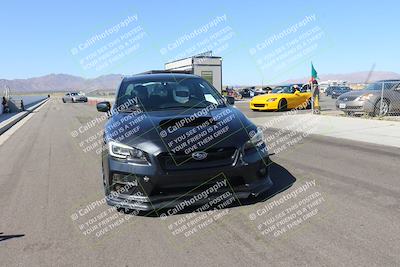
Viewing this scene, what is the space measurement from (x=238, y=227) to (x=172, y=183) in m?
0.81

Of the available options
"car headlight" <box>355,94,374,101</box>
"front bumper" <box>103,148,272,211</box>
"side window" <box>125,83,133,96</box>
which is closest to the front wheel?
"car headlight" <box>355,94,374,101</box>

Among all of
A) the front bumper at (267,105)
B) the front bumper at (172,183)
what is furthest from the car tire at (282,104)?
the front bumper at (172,183)

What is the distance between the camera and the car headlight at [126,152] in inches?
156

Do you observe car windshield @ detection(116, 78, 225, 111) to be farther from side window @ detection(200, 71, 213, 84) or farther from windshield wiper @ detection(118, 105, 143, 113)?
side window @ detection(200, 71, 213, 84)

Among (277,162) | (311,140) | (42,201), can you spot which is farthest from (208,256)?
(311,140)

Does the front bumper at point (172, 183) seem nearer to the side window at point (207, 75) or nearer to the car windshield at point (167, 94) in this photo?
the car windshield at point (167, 94)

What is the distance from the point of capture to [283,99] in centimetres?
1844

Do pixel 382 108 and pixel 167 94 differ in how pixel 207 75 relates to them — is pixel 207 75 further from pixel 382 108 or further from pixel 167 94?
pixel 167 94

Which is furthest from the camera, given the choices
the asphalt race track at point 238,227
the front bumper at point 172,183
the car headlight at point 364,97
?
the car headlight at point 364,97

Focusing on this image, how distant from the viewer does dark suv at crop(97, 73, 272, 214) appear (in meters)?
3.90

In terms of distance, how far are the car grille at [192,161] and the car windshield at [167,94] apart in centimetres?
142

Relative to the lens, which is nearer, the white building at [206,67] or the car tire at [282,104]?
the car tire at [282,104]

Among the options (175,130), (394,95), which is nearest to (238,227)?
(175,130)

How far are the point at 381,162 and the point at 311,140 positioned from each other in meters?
2.89
